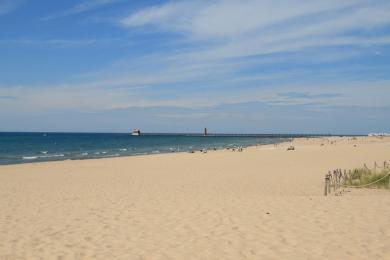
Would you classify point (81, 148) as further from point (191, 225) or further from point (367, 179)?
point (191, 225)

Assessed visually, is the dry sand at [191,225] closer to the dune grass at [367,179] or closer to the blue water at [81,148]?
the dune grass at [367,179]

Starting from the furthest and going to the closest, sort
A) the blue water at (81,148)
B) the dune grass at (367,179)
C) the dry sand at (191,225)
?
the blue water at (81,148) < the dune grass at (367,179) < the dry sand at (191,225)

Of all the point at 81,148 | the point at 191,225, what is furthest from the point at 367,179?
the point at 81,148

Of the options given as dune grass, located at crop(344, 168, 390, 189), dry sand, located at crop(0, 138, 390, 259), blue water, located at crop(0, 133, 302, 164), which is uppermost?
blue water, located at crop(0, 133, 302, 164)

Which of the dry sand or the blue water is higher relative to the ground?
the blue water

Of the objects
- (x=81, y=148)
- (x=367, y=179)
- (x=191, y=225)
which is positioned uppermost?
(x=81, y=148)

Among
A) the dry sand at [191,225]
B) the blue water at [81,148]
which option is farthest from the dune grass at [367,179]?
the blue water at [81,148]

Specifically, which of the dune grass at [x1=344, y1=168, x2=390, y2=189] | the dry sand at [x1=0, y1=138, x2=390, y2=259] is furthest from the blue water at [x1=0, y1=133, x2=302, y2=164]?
the dune grass at [x1=344, y1=168, x2=390, y2=189]

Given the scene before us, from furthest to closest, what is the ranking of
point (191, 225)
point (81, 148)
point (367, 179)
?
point (81, 148), point (367, 179), point (191, 225)

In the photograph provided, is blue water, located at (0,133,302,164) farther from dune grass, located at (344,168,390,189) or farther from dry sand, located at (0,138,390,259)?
dune grass, located at (344,168,390,189)

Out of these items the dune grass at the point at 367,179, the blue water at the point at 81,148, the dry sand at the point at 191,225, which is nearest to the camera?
the dry sand at the point at 191,225

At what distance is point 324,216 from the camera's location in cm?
973

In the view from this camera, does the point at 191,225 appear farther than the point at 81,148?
No

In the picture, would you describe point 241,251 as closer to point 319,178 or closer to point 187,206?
point 187,206
